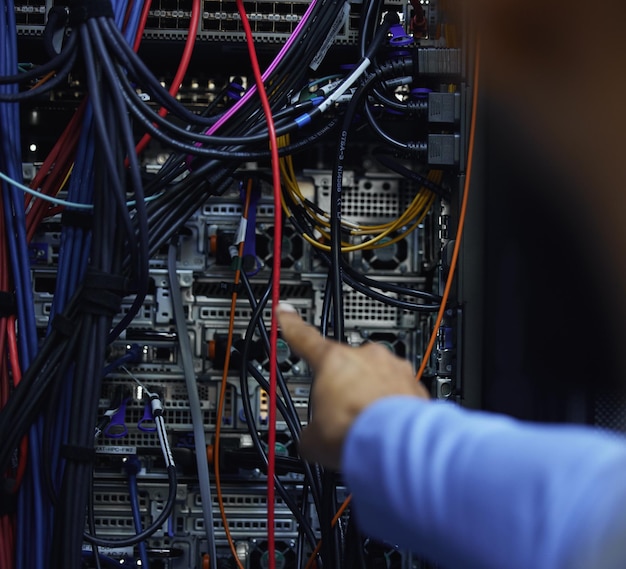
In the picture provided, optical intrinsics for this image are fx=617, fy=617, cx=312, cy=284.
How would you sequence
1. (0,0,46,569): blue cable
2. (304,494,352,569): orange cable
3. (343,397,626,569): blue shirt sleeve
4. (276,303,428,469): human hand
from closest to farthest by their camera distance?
(343,397,626,569): blue shirt sleeve → (276,303,428,469): human hand → (0,0,46,569): blue cable → (304,494,352,569): orange cable

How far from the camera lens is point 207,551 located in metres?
1.31

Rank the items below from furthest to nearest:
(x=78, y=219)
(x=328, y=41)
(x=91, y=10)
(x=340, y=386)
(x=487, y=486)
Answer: (x=328, y=41)
(x=78, y=219)
(x=91, y=10)
(x=340, y=386)
(x=487, y=486)

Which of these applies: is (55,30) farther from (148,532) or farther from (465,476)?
(465,476)

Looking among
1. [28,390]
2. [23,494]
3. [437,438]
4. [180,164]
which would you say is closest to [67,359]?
[28,390]

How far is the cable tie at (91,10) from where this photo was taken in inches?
36.5

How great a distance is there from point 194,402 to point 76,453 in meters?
0.36

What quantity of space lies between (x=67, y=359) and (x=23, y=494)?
0.26 meters

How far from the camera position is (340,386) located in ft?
2.05

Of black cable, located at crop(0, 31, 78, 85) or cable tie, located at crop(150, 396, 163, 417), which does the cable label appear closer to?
black cable, located at crop(0, 31, 78, 85)

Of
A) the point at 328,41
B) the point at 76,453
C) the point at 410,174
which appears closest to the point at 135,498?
the point at 76,453

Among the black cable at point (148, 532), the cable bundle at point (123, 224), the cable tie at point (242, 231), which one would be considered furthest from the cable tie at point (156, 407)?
the cable tie at point (242, 231)

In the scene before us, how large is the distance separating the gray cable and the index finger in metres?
0.63

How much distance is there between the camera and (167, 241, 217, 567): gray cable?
123cm

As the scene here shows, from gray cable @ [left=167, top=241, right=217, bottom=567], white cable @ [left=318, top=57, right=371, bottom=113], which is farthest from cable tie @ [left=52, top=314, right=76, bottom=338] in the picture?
white cable @ [left=318, top=57, right=371, bottom=113]
